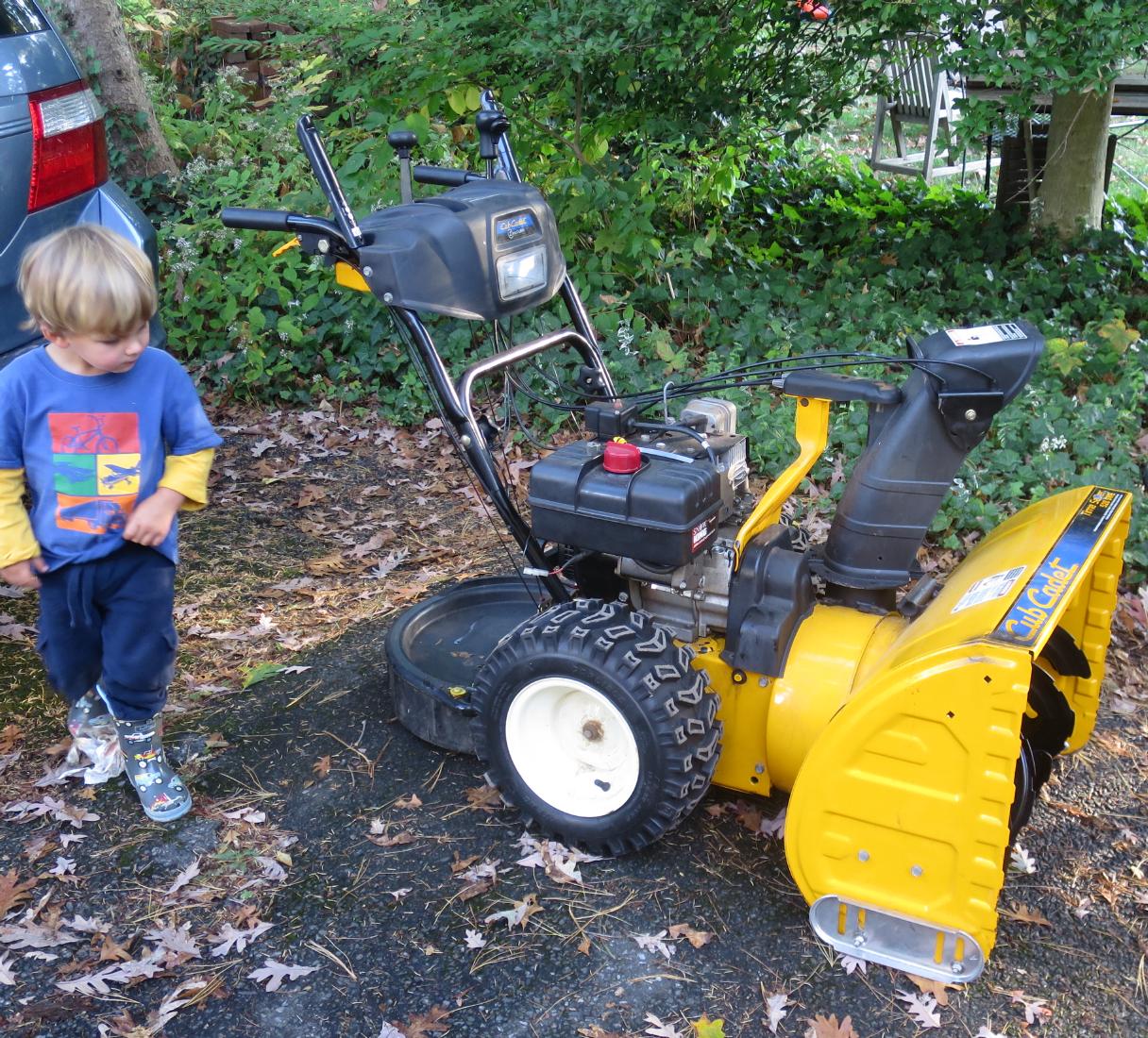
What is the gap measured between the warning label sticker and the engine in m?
0.54

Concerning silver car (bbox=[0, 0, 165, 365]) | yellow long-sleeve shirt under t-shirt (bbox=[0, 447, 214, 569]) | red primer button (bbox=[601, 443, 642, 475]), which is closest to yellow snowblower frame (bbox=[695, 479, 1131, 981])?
red primer button (bbox=[601, 443, 642, 475])

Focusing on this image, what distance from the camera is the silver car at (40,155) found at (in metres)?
3.42

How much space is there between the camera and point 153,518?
8.56ft

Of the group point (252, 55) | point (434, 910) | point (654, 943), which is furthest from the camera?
point (252, 55)

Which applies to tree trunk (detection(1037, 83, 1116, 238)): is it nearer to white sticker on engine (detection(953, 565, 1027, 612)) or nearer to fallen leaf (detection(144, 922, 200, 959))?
white sticker on engine (detection(953, 565, 1027, 612))

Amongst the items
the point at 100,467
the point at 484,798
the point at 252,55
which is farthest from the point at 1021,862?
the point at 252,55

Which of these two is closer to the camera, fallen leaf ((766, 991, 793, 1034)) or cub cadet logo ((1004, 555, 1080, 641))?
cub cadet logo ((1004, 555, 1080, 641))

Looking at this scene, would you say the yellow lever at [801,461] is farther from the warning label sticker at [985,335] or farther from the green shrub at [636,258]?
the green shrub at [636,258]

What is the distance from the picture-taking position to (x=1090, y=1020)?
7.54ft

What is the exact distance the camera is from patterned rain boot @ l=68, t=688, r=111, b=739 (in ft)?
9.89

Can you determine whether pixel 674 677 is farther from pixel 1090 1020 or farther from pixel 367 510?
pixel 367 510

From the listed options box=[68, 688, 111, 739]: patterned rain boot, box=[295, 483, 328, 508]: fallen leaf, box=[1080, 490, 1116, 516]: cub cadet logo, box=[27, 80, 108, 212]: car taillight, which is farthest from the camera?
box=[295, 483, 328, 508]: fallen leaf

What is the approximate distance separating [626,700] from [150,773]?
1.20 meters

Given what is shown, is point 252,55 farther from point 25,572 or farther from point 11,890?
point 11,890
